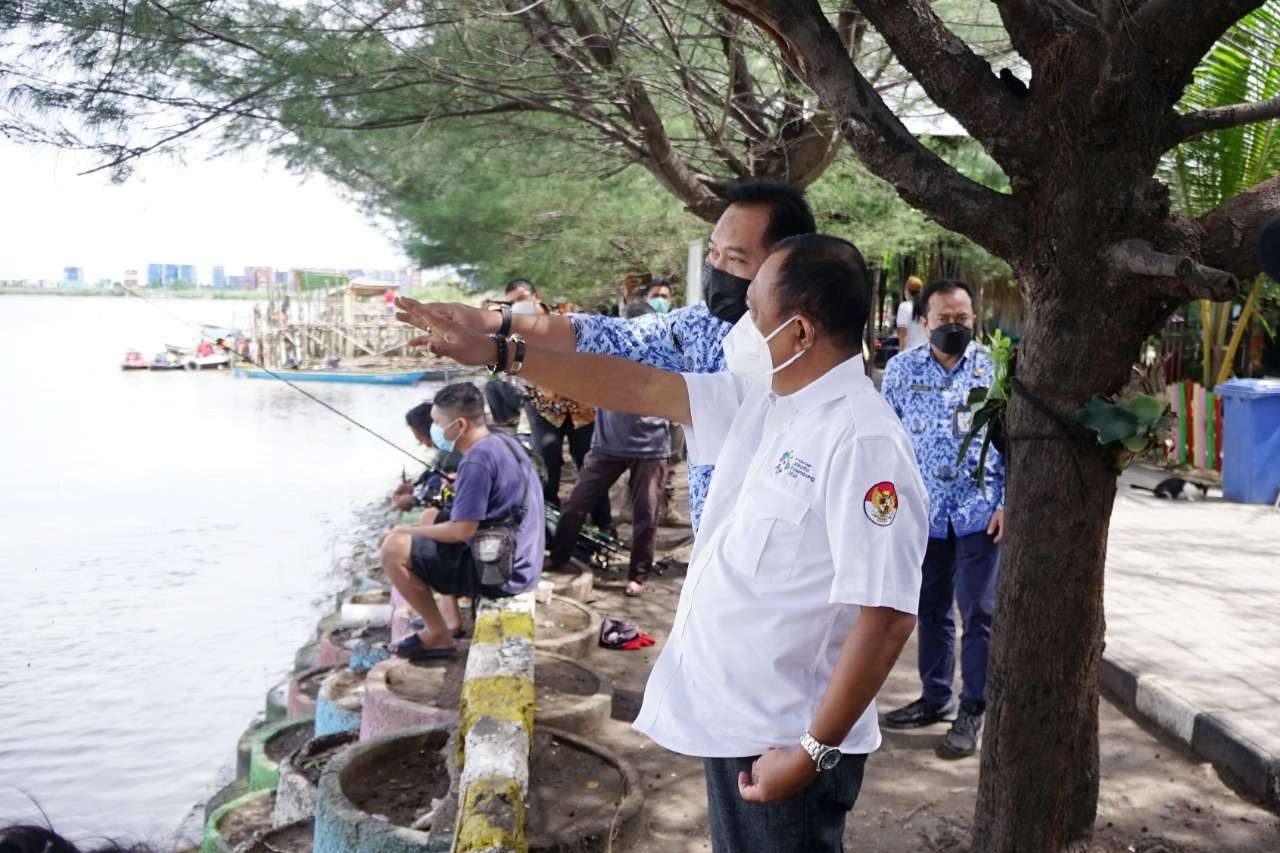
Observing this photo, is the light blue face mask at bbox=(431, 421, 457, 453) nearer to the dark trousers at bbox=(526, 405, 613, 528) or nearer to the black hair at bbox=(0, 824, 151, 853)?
the dark trousers at bbox=(526, 405, 613, 528)

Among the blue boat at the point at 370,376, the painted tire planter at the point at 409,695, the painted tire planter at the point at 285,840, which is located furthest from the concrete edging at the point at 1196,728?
the blue boat at the point at 370,376

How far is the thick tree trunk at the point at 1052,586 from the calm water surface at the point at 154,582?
4993mm

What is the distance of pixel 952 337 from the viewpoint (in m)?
4.98

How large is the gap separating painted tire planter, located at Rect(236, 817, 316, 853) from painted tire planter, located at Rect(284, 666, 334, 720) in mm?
2174

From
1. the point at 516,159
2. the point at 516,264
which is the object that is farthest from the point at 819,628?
the point at 516,264

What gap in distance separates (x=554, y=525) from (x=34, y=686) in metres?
6.82

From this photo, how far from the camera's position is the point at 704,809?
4527 mm

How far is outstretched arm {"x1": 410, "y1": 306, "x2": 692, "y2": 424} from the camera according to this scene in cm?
236

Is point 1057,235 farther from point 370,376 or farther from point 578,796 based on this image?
point 370,376

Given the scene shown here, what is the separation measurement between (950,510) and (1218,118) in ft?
7.06

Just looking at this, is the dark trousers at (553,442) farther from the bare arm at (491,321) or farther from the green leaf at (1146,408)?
the bare arm at (491,321)

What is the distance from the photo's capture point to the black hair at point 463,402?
20.5ft

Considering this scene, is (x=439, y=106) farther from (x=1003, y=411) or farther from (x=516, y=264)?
(x=516, y=264)

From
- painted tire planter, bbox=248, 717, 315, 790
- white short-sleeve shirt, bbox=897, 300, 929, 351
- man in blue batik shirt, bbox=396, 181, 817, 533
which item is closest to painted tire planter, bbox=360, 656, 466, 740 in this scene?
painted tire planter, bbox=248, 717, 315, 790
